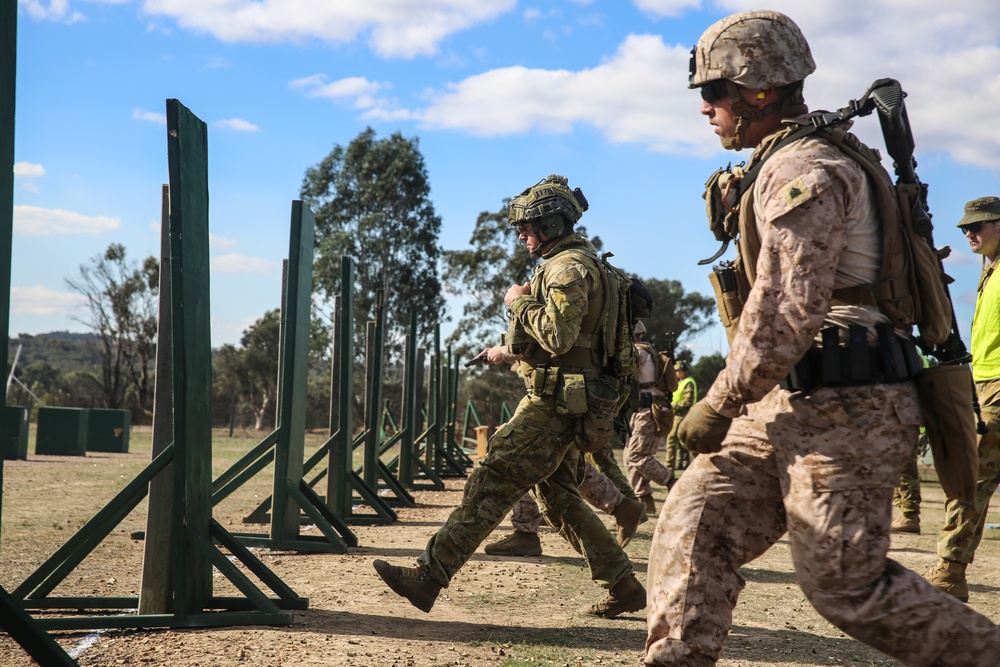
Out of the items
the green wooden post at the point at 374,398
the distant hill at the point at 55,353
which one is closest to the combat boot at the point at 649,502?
the green wooden post at the point at 374,398

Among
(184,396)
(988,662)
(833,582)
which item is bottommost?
(988,662)

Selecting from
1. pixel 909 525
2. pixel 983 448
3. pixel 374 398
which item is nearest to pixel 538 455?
pixel 983 448

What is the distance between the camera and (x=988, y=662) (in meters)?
2.85

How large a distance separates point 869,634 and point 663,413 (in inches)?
336

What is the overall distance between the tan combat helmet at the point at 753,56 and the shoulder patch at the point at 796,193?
1.53ft

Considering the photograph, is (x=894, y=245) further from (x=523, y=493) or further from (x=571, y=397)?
(x=523, y=493)

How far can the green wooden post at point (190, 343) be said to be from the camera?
4.72 m

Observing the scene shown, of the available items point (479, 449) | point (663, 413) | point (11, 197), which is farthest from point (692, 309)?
point (11, 197)

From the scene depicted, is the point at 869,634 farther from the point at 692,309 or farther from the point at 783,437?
the point at 692,309

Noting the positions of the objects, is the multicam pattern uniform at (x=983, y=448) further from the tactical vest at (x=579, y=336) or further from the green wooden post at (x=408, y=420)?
the green wooden post at (x=408, y=420)

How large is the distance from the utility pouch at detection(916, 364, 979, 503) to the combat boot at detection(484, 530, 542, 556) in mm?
4875

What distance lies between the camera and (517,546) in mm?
7801

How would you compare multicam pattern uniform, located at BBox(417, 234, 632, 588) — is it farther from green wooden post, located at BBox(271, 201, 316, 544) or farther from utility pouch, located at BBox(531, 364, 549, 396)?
green wooden post, located at BBox(271, 201, 316, 544)

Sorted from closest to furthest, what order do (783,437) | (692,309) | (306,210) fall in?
(783,437) → (306,210) → (692,309)
